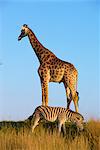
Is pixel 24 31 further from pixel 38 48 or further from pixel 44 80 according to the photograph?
pixel 44 80

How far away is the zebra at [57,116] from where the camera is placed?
13.2 m

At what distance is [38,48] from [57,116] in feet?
9.75

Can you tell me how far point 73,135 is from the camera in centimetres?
1267

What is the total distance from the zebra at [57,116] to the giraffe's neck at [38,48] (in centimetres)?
214

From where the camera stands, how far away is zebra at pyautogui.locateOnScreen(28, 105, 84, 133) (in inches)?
521

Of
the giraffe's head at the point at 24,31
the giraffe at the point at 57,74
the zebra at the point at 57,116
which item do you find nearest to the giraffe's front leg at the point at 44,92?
the giraffe at the point at 57,74

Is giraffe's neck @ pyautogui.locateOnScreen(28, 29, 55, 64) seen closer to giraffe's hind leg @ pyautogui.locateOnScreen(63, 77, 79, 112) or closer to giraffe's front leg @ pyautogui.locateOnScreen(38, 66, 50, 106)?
giraffe's front leg @ pyautogui.locateOnScreen(38, 66, 50, 106)

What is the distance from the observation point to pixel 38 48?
15.5m

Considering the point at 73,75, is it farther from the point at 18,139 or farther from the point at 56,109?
the point at 18,139

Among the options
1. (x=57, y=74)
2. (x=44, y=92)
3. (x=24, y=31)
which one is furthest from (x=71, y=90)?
(x=24, y=31)

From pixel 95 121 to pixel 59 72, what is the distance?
6.01ft

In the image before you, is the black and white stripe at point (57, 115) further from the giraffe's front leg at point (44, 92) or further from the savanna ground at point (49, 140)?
the giraffe's front leg at point (44, 92)

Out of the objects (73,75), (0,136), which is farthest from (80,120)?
(0,136)

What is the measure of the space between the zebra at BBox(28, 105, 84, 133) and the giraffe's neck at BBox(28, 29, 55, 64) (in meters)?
2.14
